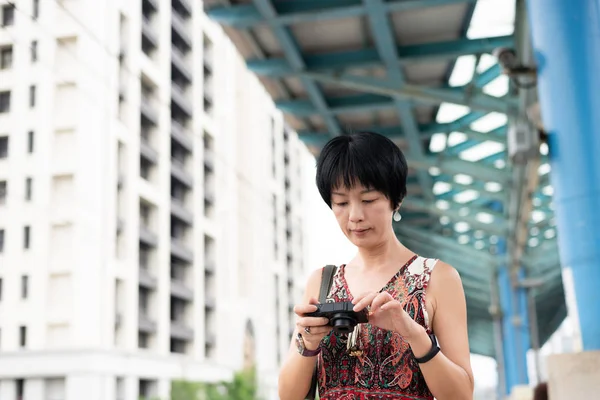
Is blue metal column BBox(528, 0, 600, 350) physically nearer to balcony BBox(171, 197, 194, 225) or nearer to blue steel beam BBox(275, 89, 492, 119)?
blue steel beam BBox(275, 89, 492, 119)

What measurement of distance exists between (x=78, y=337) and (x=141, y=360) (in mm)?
4698

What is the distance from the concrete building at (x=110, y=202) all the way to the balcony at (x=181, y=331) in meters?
0.13

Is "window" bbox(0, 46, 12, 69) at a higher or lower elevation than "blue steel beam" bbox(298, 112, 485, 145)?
higher

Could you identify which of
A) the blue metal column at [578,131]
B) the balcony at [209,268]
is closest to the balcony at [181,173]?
the balcony at [209,268]

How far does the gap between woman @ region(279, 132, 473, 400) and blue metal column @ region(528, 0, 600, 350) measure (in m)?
4.11

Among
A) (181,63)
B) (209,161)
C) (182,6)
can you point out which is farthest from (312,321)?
(209,161)

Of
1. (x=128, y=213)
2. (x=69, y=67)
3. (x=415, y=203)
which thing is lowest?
(x=415, y=203)

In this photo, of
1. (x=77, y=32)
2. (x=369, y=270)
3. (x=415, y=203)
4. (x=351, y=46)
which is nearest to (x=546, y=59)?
(x=369, y=270)

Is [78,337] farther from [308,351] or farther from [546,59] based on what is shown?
[308,351]

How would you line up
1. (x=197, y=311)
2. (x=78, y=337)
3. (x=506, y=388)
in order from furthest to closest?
(x=197, y=311), (x=78, y=337), (x=506, y=388)

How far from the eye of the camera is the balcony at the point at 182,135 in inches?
1758

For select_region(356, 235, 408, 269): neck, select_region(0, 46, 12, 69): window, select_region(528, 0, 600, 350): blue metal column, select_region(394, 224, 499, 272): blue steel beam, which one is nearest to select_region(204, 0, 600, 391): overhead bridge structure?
select_region(528, 0, 600, 350): blue metal column

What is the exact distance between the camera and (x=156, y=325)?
129 feet

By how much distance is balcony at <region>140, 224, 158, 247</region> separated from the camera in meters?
39.3
